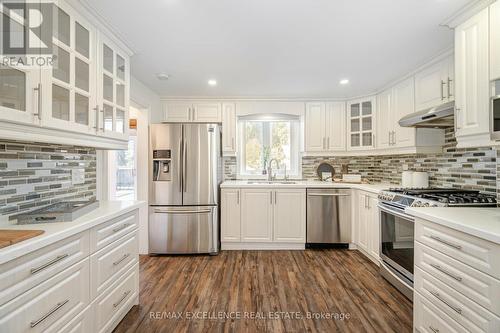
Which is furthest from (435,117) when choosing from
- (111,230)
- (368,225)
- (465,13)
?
(111,230)

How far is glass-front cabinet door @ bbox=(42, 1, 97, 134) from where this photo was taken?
4.39 feet

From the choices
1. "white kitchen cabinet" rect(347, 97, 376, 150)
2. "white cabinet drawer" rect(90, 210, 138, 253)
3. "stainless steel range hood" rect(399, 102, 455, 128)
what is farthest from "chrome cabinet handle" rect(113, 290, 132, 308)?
"white kitchen cabinet" rect(347, 97, 376, 150)

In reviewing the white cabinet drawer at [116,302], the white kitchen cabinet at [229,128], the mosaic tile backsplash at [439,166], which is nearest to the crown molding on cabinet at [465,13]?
the mosaic tile backsplash at [439,166]

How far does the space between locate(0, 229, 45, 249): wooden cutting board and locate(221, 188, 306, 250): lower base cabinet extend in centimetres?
234

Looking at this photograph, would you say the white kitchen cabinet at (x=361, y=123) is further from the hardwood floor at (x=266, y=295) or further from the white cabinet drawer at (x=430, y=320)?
the white cabinet drawer at (x=430, y=320)

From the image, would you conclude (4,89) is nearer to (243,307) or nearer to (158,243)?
(243,307)

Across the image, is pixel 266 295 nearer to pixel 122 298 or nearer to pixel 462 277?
pixel 122 298

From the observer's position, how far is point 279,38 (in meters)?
1.96

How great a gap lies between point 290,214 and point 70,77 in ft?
9.31

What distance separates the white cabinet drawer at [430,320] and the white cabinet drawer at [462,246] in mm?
367

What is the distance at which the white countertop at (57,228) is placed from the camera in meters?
0.94

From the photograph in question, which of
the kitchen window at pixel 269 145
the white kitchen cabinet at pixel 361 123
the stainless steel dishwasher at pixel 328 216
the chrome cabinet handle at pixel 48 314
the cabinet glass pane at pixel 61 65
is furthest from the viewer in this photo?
the kitchen window at pixel 269 145

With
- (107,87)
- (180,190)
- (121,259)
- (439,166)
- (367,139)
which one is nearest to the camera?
(121,259)

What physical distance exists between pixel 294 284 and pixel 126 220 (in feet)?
5.68
